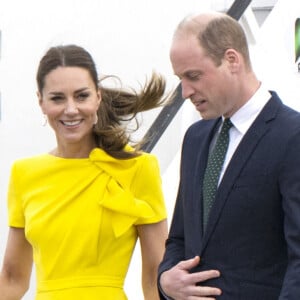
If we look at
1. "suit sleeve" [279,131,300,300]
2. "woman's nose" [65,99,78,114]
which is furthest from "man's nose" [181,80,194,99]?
"woman's nose" [65,99,78,114]

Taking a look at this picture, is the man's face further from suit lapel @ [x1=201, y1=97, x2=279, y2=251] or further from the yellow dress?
the yellow dress

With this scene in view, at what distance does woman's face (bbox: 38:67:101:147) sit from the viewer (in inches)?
117

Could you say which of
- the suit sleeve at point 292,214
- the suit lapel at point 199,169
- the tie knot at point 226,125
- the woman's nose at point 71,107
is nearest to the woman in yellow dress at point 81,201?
the woman's nose at point 71,107

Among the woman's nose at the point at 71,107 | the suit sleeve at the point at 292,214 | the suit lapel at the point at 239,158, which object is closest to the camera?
the suit sleeve at the point at 292,214

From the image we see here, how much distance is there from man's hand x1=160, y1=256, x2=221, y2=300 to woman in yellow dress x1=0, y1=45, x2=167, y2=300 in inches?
19.2

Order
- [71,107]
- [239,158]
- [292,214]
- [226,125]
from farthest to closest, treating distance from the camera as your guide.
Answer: [71,107], [226,125], [239,158], [292,214]

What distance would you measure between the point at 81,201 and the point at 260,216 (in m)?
0.85

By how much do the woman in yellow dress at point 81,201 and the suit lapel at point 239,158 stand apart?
2.00 feet

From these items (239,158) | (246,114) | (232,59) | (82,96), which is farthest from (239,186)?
(82,96)

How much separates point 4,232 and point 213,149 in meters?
3.17

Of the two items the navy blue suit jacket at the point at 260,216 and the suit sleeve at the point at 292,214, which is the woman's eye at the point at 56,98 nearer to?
the navy blue suit jacket at the point at 260,216

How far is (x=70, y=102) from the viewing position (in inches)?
117

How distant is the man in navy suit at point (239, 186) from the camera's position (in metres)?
2.34

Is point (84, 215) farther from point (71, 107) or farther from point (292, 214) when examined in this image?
point (292, 214)
